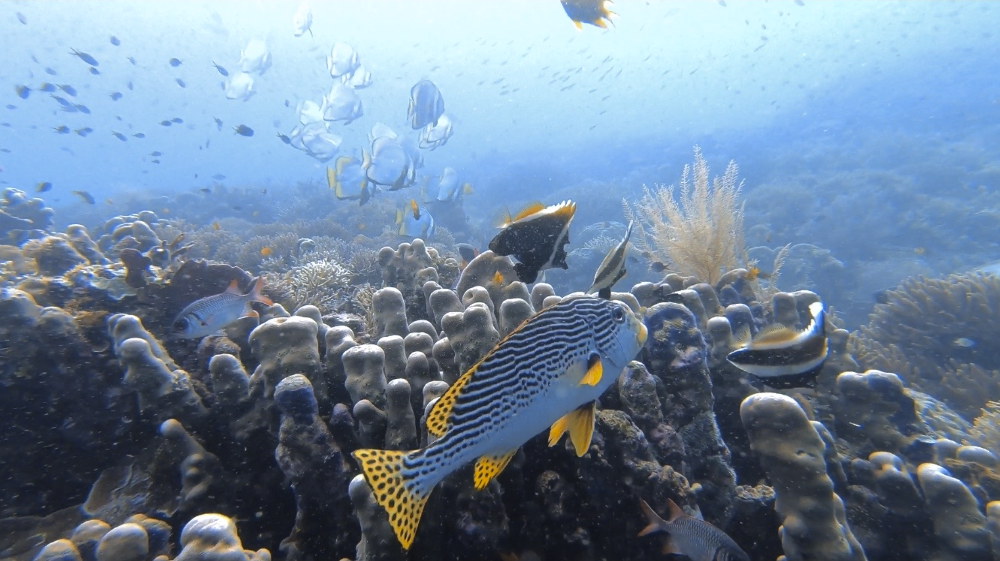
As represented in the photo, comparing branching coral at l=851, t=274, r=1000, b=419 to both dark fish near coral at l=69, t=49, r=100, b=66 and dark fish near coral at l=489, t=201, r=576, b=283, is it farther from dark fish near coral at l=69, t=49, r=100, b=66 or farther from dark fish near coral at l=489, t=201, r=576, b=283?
dark fish near coral at l=69, t=49, r=100, b=66

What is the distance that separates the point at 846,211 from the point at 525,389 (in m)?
24.3

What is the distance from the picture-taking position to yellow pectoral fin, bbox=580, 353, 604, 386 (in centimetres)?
164

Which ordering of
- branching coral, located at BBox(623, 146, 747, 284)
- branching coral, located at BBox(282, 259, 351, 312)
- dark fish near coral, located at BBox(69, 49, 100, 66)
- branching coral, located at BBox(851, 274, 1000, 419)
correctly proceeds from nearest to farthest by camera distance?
branching coral, located at BBox(282, 259, 351, 312) → branching coral, located at BBox(623, 146, 747, 284) → branching coral, located at BBox(851, 274, 1000, 419) → dark fish near coral, located at BBox(69, 49, 100, 66)

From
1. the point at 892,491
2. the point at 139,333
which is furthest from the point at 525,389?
the point at 139,333

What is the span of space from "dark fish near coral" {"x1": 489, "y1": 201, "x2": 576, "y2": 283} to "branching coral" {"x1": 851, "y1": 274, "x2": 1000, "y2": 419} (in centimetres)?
570

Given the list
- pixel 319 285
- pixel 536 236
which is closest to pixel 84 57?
pixel 319 285

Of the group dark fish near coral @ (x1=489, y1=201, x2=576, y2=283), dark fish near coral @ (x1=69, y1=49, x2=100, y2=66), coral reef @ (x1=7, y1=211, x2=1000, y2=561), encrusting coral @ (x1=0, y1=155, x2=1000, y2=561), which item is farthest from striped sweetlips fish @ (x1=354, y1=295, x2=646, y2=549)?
dark fish near coral @ (x1=69, y1=49, x2=100, y2=66)

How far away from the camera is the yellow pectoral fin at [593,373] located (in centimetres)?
164

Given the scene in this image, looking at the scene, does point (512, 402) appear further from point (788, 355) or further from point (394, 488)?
point (788, 355)

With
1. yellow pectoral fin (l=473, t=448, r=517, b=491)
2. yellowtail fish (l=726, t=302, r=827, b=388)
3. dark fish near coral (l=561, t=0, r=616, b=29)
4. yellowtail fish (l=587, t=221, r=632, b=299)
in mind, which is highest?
dark fish near coral (l=561, t=0, r=616, b=29)

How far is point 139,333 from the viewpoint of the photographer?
2.86 m

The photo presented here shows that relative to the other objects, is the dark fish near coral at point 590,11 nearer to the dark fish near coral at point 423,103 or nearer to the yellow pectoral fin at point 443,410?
the dark fish near coral at point 423,103

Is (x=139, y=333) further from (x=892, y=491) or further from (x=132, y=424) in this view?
(x=892, y=491)

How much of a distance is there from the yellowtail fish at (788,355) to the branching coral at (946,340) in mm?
4800
